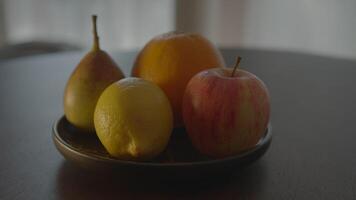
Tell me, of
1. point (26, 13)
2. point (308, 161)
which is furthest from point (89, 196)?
point (26, 13)

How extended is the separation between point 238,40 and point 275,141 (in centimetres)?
170

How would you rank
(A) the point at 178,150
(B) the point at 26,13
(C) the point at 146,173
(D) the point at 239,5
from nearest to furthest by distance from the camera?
(C) the point at 146,173 → (A) the point at 178,150 → (D) the point at 239,5 → (B) the point at 26,13

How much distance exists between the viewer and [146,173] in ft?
1.71

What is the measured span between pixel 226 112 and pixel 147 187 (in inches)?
5.0

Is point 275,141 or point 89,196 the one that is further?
point 275,141

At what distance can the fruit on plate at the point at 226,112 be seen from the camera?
0.55m

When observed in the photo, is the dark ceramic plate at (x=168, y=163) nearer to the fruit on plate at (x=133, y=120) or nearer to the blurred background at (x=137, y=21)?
the fruit on plate at (x=133, y=120)

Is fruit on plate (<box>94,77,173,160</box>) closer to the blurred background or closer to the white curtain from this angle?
the blurred background

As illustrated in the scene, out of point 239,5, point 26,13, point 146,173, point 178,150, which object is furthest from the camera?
point 26,13

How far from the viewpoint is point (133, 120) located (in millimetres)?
531

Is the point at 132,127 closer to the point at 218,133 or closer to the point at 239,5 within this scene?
the point at 218,133

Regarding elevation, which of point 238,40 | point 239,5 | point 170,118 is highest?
point 170,118

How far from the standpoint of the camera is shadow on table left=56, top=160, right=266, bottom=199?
536 mm

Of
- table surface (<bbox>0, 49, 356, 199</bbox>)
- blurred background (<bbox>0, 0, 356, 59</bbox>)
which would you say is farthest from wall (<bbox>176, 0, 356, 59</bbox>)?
table surface (<bbox>0, 49, 356, 199</bbox>)
